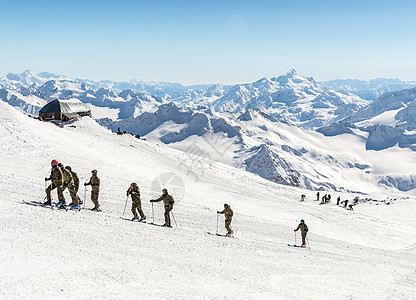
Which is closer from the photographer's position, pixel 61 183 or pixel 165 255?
pixel 165 255

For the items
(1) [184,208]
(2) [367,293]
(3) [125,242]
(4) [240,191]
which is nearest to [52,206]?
(3) [125,242]

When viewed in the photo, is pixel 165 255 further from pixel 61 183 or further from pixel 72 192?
pixel 61 183

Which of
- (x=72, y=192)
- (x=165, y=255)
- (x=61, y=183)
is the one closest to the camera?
(x=165, y=255)

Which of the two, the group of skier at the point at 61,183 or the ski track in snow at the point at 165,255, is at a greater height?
the group of skier at the point at 61,183

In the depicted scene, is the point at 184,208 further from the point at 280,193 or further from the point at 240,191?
the point at 280,193

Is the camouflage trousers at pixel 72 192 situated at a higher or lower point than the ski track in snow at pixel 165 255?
higher

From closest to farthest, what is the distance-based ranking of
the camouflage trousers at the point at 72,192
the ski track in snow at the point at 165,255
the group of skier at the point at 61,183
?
the ski track in snow at the point at 165,255 → the group of skier at the point at 61,183 → the camouflage trousers at the point at 72,192

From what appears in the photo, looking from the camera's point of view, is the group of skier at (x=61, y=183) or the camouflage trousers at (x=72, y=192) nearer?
the group of skier at (x=61, y=183)

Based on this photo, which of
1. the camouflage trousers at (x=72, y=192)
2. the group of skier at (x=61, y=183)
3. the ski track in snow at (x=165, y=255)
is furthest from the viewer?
the camouflage trousers at (x=72, y=192)

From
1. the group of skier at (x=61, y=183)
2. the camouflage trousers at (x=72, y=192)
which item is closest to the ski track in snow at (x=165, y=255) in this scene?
the camouflage trousers at (x=72, y=192)

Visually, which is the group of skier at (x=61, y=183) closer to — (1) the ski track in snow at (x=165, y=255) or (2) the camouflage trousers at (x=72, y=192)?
(2) the camouflage trousers at (x=72, y=192)

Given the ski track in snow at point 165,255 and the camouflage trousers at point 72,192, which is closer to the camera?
the ski track in snow at point 165,255

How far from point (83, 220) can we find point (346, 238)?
1901 centimetres

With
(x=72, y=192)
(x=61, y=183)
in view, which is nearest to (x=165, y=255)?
(x=72, y=192)
